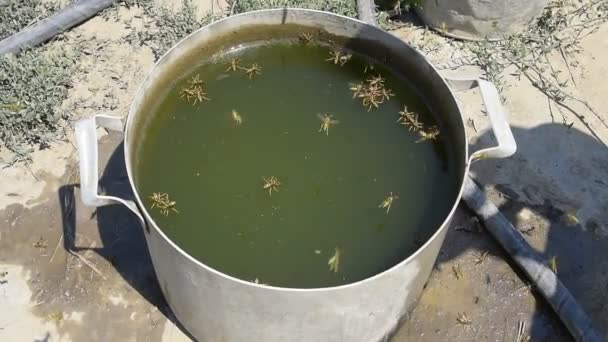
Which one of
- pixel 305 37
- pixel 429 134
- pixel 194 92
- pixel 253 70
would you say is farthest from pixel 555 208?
pixel 194 92

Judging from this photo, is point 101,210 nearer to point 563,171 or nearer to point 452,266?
point 452,266

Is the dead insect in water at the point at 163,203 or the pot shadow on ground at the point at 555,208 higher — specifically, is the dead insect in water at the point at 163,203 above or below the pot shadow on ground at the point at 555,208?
above

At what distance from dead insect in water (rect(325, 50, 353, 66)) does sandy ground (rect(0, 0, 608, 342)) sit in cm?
116

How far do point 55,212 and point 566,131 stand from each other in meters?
3.25

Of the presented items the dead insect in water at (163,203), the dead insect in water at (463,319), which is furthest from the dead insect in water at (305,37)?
the dead insect in water at (463,319)

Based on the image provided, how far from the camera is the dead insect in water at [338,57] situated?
344 cm

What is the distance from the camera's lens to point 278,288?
231cm

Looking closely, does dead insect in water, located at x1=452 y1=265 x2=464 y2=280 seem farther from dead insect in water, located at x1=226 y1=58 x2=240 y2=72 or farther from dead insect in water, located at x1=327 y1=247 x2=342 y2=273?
dead insect in water, located at x1=226 y1=58 x2=240 y2=72

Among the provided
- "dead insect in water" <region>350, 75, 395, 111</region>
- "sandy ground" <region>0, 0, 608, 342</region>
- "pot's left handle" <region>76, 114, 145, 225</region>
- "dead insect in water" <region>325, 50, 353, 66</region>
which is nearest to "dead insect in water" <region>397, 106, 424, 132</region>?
"dead insect in water" <region>350, 75, 395, 111</region>

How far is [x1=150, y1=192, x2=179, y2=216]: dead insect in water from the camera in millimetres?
2938

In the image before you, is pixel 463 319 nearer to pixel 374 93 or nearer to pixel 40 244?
pixel 374 93

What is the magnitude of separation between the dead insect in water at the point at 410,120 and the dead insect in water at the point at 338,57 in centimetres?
43

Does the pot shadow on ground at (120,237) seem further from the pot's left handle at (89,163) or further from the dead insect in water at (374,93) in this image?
the dead insect in water at (374,93)

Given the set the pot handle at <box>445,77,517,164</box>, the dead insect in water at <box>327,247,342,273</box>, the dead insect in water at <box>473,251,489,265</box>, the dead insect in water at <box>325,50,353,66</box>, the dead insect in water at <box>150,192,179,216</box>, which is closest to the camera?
the pot handle at <box>445,77,517,164</box>
